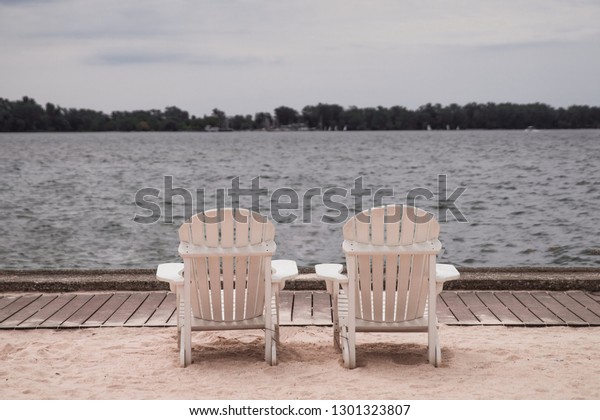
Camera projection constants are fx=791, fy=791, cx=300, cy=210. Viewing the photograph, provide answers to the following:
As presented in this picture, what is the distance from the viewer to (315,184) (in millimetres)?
37906

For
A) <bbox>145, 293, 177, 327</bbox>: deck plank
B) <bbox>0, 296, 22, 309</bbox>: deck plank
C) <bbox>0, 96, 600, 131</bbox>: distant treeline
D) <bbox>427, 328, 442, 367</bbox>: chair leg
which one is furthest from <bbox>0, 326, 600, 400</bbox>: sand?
<bbox>0, 96, 600, 131</bbox>: distant treeline

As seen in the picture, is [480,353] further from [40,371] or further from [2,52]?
[2,52]

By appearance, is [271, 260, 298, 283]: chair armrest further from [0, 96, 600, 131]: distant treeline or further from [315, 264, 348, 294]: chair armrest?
[0, 96, 600, 131]: distant treeline

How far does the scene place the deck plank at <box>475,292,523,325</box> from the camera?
5.98m

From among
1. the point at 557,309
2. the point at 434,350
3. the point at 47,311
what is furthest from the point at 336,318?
the point at 47,311

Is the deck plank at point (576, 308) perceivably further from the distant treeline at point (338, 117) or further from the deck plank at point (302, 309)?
the distant treeline at point (338, 117)

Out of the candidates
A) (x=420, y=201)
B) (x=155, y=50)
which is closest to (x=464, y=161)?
(x=420, y=201)

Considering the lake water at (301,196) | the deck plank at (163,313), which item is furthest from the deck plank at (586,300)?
the lake water at (301,196)

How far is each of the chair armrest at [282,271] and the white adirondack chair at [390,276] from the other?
0.58ft

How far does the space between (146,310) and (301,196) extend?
2564cm

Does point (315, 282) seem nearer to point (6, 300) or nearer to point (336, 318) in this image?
point (336, 318)

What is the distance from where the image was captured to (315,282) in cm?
710

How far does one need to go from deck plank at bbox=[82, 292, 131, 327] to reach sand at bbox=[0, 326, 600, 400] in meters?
0.21

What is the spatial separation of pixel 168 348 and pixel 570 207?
77.7ft
